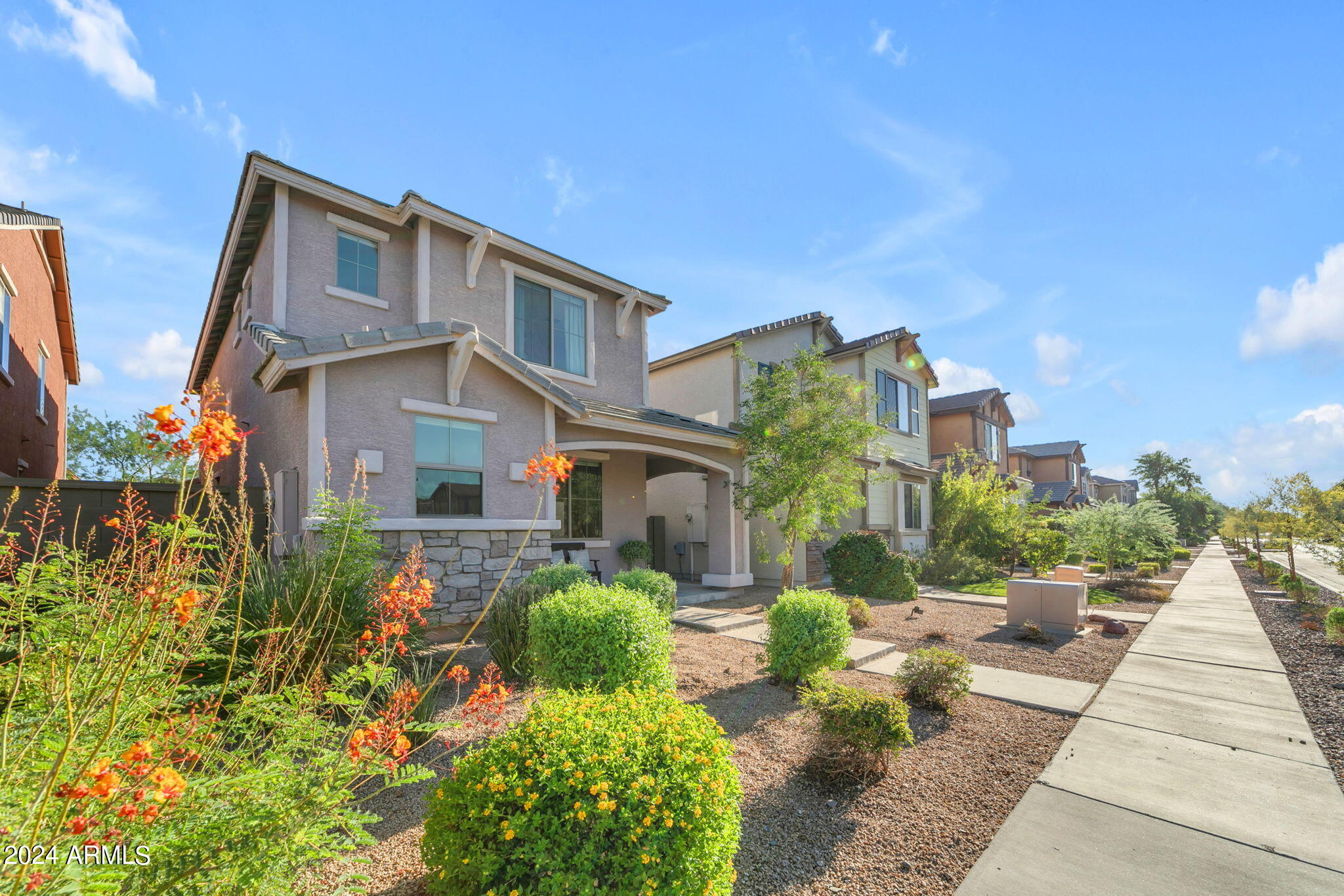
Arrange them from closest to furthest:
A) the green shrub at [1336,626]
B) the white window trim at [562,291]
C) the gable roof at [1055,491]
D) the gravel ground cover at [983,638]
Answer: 1. the gravel ground cover at [983,638]
2. the green shrub at [1336,626]
3. the white window trim at [562,291]
4. the gable roof at [1055,491]

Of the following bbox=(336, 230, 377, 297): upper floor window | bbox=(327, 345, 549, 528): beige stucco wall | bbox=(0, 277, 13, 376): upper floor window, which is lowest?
bbox=(327, 345, 549, 528): beige stucco wall

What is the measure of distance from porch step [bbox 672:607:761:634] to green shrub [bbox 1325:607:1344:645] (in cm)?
796

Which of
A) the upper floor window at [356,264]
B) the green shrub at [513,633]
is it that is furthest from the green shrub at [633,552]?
the upper floor window at [356,264]

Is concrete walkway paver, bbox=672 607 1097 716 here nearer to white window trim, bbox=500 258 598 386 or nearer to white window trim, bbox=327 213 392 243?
white window trim, bbox=500 258 598 386

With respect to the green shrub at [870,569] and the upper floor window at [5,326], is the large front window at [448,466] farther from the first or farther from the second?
the green shrub at [870,569]

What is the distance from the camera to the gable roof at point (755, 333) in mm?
15984

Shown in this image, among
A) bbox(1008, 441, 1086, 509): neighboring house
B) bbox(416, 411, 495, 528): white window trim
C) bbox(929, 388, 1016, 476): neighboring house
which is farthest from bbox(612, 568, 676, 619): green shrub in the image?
bbox(1008, 441, 1086, 509): neighboring house

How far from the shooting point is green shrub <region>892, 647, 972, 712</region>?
18.0ft

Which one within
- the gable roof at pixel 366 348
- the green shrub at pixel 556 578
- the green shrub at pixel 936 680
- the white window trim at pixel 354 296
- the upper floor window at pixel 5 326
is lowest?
the green shrub at pixel 936 680

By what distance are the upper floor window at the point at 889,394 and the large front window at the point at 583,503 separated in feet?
31.8

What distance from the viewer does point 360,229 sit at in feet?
32.4

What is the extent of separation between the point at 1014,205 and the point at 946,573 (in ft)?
31.7

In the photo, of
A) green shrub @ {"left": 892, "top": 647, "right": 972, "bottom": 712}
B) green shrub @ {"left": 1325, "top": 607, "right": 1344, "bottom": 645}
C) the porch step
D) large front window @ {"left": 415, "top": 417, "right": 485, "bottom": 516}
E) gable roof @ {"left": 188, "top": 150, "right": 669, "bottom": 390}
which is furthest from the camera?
the porch step

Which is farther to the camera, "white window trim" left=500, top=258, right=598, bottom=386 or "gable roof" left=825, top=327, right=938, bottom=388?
"gable roof" left=825, top=327, right=938, bottom=388
